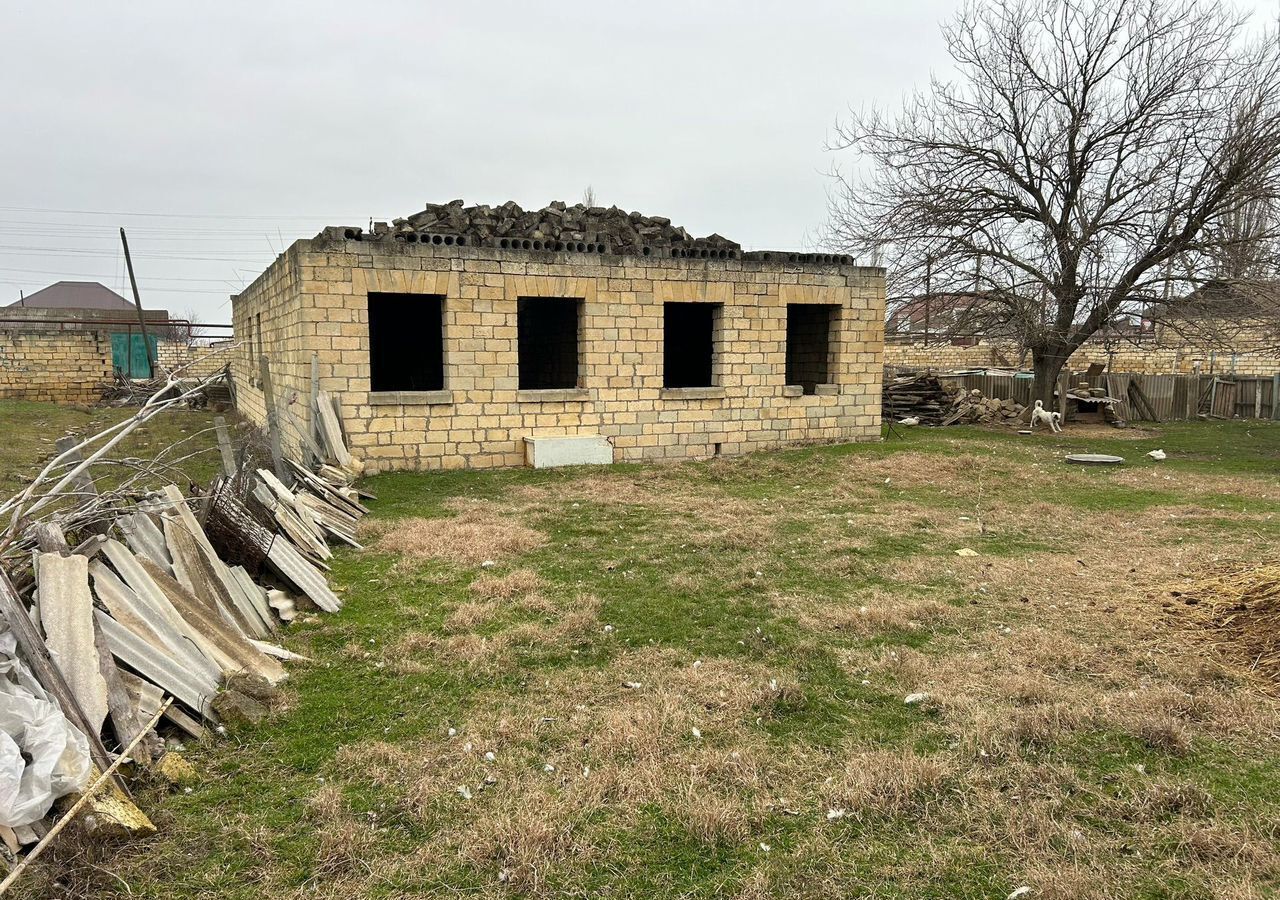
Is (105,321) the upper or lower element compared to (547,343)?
upper

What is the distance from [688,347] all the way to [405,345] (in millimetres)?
6160

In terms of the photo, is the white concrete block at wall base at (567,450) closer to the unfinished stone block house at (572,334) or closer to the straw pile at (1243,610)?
the unfinished stone block house at (572,334)

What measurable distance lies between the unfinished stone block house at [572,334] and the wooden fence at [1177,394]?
29.2ft

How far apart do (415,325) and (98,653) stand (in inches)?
544

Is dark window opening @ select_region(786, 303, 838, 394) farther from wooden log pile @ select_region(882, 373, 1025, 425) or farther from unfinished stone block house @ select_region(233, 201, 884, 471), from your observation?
wooden log pile @ select_region(882, 373, 1025, 425)

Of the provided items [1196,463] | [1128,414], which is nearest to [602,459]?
[1196,463]

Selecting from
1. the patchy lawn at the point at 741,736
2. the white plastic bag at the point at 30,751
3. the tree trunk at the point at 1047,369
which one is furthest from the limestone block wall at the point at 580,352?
the white plastic bag at the point at 30,751

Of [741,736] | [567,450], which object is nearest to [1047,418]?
[567,450]

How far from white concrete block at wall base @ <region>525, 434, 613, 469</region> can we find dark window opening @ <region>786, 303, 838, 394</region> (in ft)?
14.9

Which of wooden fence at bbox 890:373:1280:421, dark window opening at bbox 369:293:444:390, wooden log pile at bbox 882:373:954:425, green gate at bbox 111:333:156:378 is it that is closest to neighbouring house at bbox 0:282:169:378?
green gate at bbox 111:333:156:378

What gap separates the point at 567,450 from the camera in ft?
39.5

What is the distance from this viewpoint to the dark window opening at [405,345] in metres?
16.0

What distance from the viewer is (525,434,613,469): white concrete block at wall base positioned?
11.9 m

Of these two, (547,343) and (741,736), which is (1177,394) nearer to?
(547,343)
